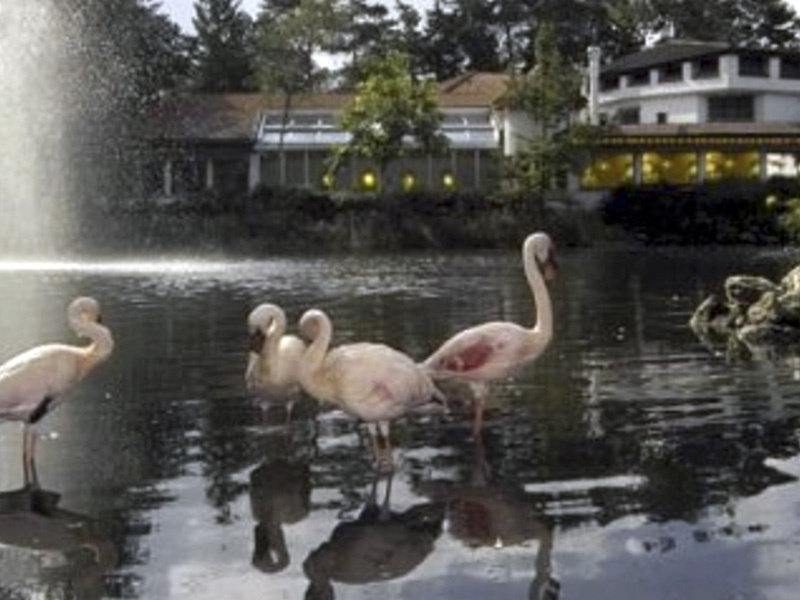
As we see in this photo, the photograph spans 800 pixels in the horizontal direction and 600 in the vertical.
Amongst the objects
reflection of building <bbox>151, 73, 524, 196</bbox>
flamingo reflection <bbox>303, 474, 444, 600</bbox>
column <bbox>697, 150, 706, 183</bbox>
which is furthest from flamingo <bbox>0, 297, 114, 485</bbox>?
column <bbox>697, 150, 706, 183</bbox>

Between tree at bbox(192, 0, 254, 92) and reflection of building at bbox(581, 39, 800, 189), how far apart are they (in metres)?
23.2

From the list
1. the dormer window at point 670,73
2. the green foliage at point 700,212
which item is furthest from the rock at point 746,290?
the dormer window at point 670,73

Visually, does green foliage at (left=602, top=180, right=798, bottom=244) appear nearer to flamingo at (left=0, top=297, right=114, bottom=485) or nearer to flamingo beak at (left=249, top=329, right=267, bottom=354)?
flamingo beak at (left=249, top=329, right=267, bottom=354)

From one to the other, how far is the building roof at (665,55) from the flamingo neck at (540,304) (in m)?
61.1

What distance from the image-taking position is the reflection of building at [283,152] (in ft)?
210

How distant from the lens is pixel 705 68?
2783 inches

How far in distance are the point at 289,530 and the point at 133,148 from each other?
5620 centimetres

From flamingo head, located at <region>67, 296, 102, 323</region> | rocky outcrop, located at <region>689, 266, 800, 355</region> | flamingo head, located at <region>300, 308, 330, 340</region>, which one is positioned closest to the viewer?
flamingo head, located at <region>300, 308, 330, 340</region>

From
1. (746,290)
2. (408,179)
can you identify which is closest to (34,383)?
(746,290)

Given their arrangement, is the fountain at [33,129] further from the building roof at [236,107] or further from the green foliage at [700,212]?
the green foliage at [700,212]

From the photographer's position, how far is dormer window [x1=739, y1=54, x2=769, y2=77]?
228 ft

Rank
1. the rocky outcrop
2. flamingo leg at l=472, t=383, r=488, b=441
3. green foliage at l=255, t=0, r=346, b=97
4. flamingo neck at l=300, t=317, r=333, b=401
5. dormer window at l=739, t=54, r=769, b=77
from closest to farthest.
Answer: flamingo neck at l=300, t=317, r=333, b=401, flamingo leg at l=472, t=383, r=488, b=441, the rocky outcrop, green foliage at l=255, t=0, r=346, b=97, dormer window at l=739, t=54, r=769, b=77

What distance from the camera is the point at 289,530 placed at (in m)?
8.14

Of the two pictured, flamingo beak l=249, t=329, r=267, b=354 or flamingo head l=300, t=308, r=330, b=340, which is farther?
flamingo beak l=249, t=329, r=267, b=354
